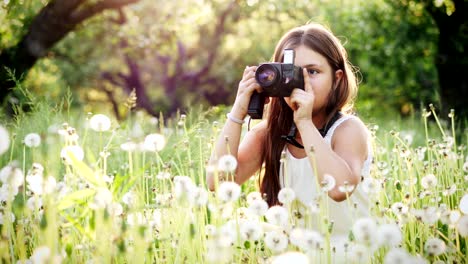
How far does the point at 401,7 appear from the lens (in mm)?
8008

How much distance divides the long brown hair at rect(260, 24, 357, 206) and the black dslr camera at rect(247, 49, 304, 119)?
211 millimetres

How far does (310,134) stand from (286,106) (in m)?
0.52

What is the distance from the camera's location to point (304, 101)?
8.25 ft

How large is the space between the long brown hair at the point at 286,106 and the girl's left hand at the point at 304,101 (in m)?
0.25

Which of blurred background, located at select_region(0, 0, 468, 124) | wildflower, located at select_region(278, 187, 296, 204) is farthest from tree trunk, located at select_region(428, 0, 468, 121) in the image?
wildflower, located at select_region(278, 187, 296, 204)

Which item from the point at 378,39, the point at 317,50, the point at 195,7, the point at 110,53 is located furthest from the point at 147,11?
the point at 317,50

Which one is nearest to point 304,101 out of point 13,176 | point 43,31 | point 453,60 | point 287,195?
point 287,195

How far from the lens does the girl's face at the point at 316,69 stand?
2721 millimetres

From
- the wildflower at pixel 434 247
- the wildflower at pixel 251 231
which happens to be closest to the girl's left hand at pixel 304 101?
the wildflower at pixel 251 231

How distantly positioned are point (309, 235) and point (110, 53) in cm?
1670

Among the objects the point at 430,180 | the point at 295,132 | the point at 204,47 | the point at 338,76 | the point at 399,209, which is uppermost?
the point at 204,47

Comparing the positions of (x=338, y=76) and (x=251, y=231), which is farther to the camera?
(x=338, y=76)

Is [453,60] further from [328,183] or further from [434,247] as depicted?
[434,247]

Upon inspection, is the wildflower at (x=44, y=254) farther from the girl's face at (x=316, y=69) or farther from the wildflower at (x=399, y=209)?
the girl's face at (x=316, y=69)
